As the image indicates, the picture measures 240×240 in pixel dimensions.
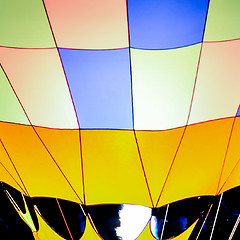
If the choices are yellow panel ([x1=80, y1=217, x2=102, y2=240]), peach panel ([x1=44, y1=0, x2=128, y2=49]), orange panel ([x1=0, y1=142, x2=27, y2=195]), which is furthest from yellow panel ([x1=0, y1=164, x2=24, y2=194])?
peach panel ([x1=44, y1=0, x2=128, y2=49])

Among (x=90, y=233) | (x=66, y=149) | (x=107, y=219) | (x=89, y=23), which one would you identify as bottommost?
(x=90, y=233)

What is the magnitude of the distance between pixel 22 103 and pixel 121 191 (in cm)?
99

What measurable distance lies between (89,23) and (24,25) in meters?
0.38

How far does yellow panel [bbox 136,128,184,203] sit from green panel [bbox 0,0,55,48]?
0.89 m

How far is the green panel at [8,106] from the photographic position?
7.13 ft

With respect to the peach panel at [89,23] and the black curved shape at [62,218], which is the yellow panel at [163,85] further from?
the black curved shape at [62,218]

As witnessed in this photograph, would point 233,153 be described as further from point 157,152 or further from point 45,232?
point 45,232

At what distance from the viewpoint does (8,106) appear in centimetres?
228

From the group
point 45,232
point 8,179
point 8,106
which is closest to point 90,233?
point 45,232

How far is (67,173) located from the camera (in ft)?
8.20

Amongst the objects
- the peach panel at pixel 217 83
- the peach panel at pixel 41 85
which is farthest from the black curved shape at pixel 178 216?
the peach panel at pixel 41 85

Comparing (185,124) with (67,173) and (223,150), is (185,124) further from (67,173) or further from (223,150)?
(67,173)

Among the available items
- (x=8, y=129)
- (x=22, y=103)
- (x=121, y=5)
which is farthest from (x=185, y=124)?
(x=8, y=129)

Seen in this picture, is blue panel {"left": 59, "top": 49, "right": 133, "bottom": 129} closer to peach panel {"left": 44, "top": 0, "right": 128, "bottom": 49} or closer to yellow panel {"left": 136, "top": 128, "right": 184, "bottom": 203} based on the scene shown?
peach panel {"left": 44, "top": 0, "right": 128, "bottom": 49}
